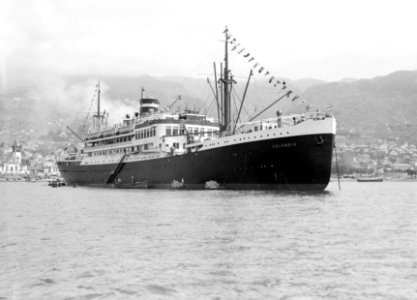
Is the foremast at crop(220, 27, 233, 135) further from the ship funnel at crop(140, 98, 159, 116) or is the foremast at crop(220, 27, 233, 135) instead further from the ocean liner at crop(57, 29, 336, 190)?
the ship funnel at crop(140, 98, 159, 116)

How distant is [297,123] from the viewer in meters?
45.9

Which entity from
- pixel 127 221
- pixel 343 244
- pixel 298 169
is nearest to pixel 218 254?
pixel 343 244

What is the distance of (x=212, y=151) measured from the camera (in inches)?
2025

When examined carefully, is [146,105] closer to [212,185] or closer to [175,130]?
[175,130]

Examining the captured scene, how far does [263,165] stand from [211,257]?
32104mm

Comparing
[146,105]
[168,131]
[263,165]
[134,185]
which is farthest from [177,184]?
[146,105]

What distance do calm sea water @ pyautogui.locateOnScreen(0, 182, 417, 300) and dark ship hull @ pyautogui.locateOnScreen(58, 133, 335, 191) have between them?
18444 millimetres

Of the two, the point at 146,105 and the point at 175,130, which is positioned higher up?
the point at 146,105

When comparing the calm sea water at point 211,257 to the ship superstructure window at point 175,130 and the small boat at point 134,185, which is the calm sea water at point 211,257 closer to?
the small boat at point 134,185

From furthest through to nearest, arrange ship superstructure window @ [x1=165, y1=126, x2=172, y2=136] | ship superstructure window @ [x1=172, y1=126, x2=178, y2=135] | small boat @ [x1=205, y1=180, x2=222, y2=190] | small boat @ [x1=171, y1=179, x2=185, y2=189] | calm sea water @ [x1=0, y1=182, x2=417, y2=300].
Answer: ship superstructure window @ [x1=172, y1=126, x2=178, y2=135], ship superstructure window @ [x1=165, y1=126, x2=172, y2=136], small boat @ [x1=171, y1=179, x2=185, y2=189], small boat @ [x1=205, y1=180, x2=222, y2=190], calm sea water @ [x1=0, y1=182, x2=417, y2=300]

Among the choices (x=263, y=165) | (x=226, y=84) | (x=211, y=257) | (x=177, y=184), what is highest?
(x=226, y=84)

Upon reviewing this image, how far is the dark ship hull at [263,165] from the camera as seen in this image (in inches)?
1780

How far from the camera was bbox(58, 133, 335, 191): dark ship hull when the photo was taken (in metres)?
45.2

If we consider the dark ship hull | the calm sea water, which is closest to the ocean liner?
the dark ship hull
